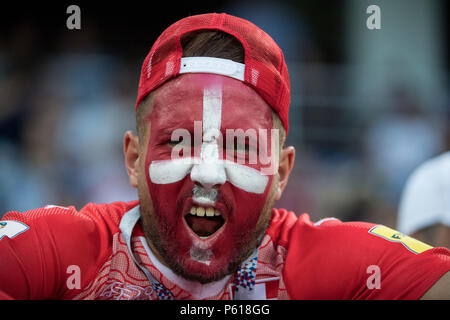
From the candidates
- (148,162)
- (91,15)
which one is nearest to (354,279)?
(148,162)

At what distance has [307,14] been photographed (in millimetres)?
6344

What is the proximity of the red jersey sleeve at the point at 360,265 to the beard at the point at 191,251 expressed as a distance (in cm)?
18

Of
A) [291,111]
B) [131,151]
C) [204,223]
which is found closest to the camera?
[204,223]

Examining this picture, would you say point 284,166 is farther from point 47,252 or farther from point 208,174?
point 47,252

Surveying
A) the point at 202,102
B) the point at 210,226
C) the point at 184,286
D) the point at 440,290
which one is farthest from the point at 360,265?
the point at 202,102

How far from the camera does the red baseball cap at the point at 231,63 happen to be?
2.02 metres

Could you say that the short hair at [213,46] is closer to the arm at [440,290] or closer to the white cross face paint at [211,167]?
the white cross face paint at [211,167]

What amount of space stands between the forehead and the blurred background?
3.04 m

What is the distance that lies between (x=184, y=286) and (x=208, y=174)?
1.64 feet

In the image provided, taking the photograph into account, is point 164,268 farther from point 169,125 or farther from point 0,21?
point 0,21

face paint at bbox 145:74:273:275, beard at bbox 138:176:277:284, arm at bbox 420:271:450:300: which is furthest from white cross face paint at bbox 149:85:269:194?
arm at bbox 420:271:450:300

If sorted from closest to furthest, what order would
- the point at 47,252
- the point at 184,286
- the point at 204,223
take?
1. the point at 47,252
2. the point at 204,223
3. the point at 184,286

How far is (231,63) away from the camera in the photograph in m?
2.03

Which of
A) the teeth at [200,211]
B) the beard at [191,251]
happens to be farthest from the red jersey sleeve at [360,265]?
the teeth at [200,211]
